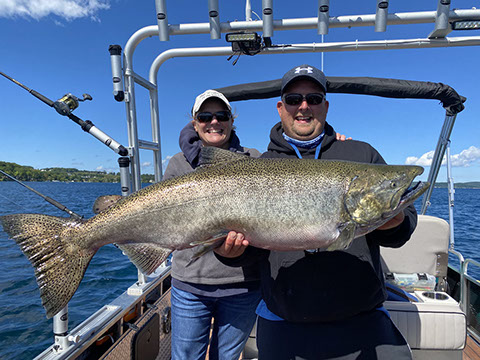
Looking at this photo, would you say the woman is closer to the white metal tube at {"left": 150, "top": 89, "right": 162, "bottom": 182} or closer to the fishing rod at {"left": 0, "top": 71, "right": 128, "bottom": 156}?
the fishing rod at {"left": 0, "top": 71, "right": 128, "bottom": 156}

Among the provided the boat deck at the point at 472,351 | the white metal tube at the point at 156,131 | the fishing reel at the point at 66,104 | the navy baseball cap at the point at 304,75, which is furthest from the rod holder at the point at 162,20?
the boat deck at the point at 472,351

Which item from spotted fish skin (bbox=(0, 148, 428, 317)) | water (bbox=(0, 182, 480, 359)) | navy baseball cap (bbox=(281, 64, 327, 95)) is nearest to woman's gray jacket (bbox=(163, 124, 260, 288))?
spotted fish skin (bbox=(0, 148, 428, 317))

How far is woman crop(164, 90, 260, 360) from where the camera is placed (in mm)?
3404

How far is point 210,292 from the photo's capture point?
3.42 metres

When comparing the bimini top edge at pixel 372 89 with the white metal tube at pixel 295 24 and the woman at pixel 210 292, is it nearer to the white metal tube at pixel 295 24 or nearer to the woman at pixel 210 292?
the white metal tube at pixel 295 24

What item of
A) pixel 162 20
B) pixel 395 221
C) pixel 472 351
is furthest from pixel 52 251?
pixel 472 351

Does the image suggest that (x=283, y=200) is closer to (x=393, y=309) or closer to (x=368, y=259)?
(x=368, y=259)

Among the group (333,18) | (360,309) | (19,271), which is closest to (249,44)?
(333,18)

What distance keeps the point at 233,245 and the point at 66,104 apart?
3.49 metres

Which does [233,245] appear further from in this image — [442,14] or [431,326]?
[442,14]

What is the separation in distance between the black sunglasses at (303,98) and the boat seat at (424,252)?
364 cm

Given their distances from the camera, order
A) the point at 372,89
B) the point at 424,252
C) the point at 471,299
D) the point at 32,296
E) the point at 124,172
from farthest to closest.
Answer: the point at 32,296, the point at 471,299, the point at 424,252, the point at 372,89, the point at 124,172

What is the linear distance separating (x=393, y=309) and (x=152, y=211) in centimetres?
319

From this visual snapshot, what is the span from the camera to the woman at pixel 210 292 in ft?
11.2
